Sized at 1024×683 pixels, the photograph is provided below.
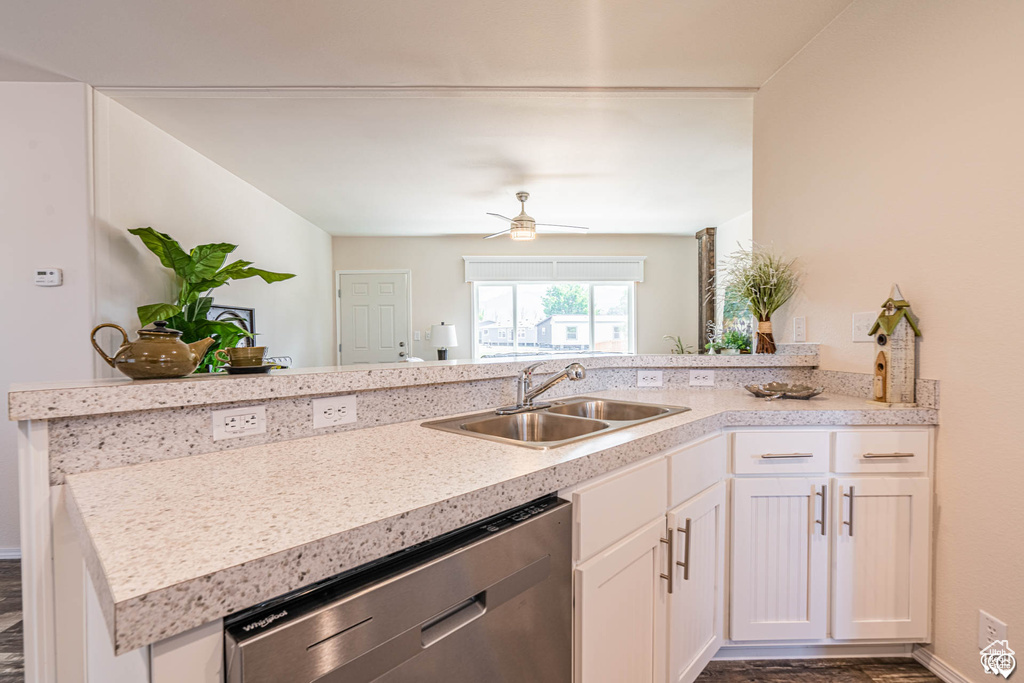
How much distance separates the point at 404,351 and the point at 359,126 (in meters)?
3.86

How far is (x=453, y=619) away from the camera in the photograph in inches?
31.2

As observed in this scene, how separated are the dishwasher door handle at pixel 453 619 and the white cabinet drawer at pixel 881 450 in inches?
55.8

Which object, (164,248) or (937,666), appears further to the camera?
(164,248)

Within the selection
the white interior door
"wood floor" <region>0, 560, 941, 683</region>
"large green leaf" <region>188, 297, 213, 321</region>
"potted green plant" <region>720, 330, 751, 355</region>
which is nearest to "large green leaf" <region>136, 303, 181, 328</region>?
"large green leaf" <region>188, 297, 213, 321</region>

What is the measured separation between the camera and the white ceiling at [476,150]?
2.99 metres

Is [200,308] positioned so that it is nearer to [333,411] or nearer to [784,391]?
[333,411]

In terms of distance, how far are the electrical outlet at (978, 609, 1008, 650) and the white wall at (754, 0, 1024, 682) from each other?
19mm

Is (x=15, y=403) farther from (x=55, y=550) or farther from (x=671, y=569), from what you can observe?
(x=671, y=569)

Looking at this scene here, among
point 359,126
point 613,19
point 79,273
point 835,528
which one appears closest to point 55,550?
point 835,528

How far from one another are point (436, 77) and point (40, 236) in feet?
7.84

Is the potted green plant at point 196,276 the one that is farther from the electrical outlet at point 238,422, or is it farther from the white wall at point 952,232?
the white wall at point 952,232

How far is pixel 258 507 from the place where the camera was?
0.75 meters

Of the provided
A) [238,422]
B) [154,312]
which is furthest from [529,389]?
[154,312]

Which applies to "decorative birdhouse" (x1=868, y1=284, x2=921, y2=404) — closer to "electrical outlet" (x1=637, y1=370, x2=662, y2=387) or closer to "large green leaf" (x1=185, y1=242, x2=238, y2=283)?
"electrical outlet" (x1=637, y1=370, x2=662, y2=387)
